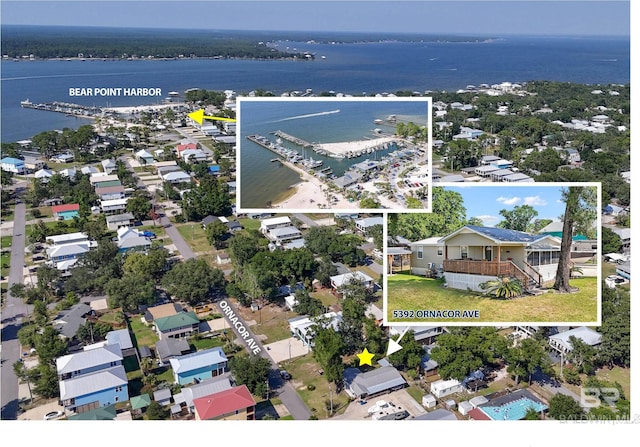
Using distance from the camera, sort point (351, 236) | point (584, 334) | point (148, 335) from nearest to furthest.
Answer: point (584, 334) < point (148, 335) < point (351, 236)

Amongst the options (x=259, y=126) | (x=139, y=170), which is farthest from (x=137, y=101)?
(x=259, y=126)

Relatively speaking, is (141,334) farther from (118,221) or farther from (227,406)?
(118,221)

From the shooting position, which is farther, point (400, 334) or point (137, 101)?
point (137, 101)

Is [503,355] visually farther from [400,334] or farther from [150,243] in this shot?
[150,243]

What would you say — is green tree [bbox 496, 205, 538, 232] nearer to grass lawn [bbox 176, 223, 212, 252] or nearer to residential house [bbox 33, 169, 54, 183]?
grass lawn [bbox 176, 223, 212, 252]

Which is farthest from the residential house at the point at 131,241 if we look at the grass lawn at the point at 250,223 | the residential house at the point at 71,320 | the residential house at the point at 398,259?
the residential house at the point at 398,259

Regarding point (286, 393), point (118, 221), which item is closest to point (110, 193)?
point (118, 221)
